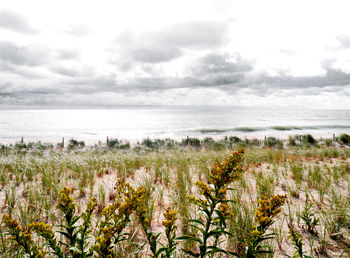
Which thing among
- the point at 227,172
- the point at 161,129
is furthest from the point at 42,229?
the point at 161,129

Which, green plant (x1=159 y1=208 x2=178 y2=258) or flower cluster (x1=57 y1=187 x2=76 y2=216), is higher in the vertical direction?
flower cluster (x1=57 y1=187 x2=76 y2=216)

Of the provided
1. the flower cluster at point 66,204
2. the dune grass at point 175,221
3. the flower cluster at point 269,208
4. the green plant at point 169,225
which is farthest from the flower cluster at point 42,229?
the flower cluster at point 269,208

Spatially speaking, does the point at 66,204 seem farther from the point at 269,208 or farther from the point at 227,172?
the point at 269,208

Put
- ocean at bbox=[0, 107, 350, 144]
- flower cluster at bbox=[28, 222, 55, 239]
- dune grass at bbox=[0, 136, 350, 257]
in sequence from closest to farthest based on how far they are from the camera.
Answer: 1. flower cluster at bbox=[28, 222, 55, 239]
2. dune grass at bbox=[0, 136, 350, 257]
3. ocean at bbox=[0, 107, 350, 144]

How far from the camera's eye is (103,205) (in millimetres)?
3084

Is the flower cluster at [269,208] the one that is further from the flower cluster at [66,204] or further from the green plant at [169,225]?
the flower cluster at [66,204]

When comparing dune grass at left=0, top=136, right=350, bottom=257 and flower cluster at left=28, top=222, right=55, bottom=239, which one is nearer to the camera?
flower cluster at left=28, top=222, right=55, bottom=239

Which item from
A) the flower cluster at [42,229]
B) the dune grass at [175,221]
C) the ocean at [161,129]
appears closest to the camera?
the flower cluster at [42,229]

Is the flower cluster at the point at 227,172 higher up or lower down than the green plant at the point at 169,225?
higher up

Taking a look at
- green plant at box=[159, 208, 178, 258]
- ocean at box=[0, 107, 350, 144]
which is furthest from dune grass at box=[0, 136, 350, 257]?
ocean at box=[0, 107, 350, 144]

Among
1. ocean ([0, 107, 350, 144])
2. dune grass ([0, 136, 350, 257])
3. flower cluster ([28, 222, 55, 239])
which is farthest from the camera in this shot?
ocean ([0, 107, 350, 144])

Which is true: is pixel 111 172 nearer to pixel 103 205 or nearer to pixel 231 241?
pixel 103 205

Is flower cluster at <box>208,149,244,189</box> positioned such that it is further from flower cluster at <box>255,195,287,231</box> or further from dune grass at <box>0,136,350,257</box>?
flower cluster at <box>255,195,287,231</box>

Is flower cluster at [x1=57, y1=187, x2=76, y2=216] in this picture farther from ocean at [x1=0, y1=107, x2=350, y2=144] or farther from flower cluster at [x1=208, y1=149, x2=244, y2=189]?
ocean at [x1=0, y1=107, x2=350, y2=144]
